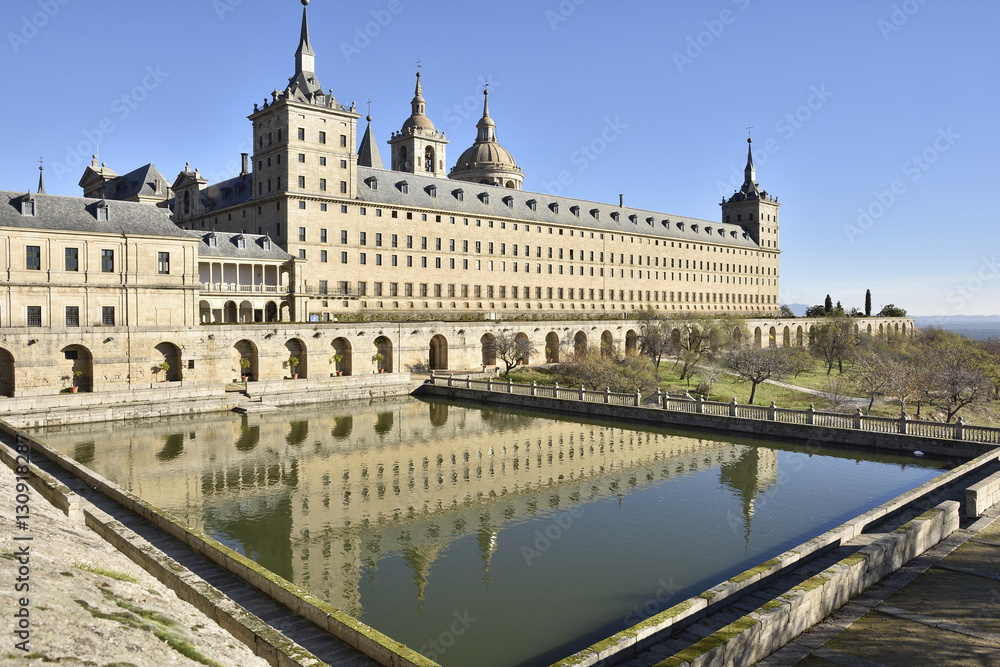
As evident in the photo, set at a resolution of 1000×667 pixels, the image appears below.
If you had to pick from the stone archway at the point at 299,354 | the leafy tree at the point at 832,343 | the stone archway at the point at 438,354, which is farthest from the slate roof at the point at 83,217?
the leafy tree at the point at 832,343

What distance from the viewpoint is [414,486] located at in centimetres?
2480

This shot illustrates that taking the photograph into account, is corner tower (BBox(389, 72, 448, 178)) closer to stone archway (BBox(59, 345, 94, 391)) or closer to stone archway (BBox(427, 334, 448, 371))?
stone archway (BBox(427, 334, 448, 371))

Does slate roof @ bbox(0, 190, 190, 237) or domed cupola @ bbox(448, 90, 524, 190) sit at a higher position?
domed cupola @ bbox(448, 90, 524, 190)

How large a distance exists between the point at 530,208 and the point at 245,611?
229ft

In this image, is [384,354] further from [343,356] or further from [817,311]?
[817,311]

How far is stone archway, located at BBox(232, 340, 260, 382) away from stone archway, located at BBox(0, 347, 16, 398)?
1182cm

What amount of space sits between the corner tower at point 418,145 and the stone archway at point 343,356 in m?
46.2

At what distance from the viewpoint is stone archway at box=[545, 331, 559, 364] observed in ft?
211

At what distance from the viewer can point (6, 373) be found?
1500 inches

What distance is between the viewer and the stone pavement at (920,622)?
970 cm

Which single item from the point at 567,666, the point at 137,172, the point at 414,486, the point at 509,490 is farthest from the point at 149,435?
the point at 137,172

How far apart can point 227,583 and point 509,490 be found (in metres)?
12.2

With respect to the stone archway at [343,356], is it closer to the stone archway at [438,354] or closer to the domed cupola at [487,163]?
the stone archway at [438,354]

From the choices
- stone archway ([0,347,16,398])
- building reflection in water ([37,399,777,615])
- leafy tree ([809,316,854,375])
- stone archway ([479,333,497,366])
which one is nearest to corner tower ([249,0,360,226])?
stone archway ([479,333,497,366])
